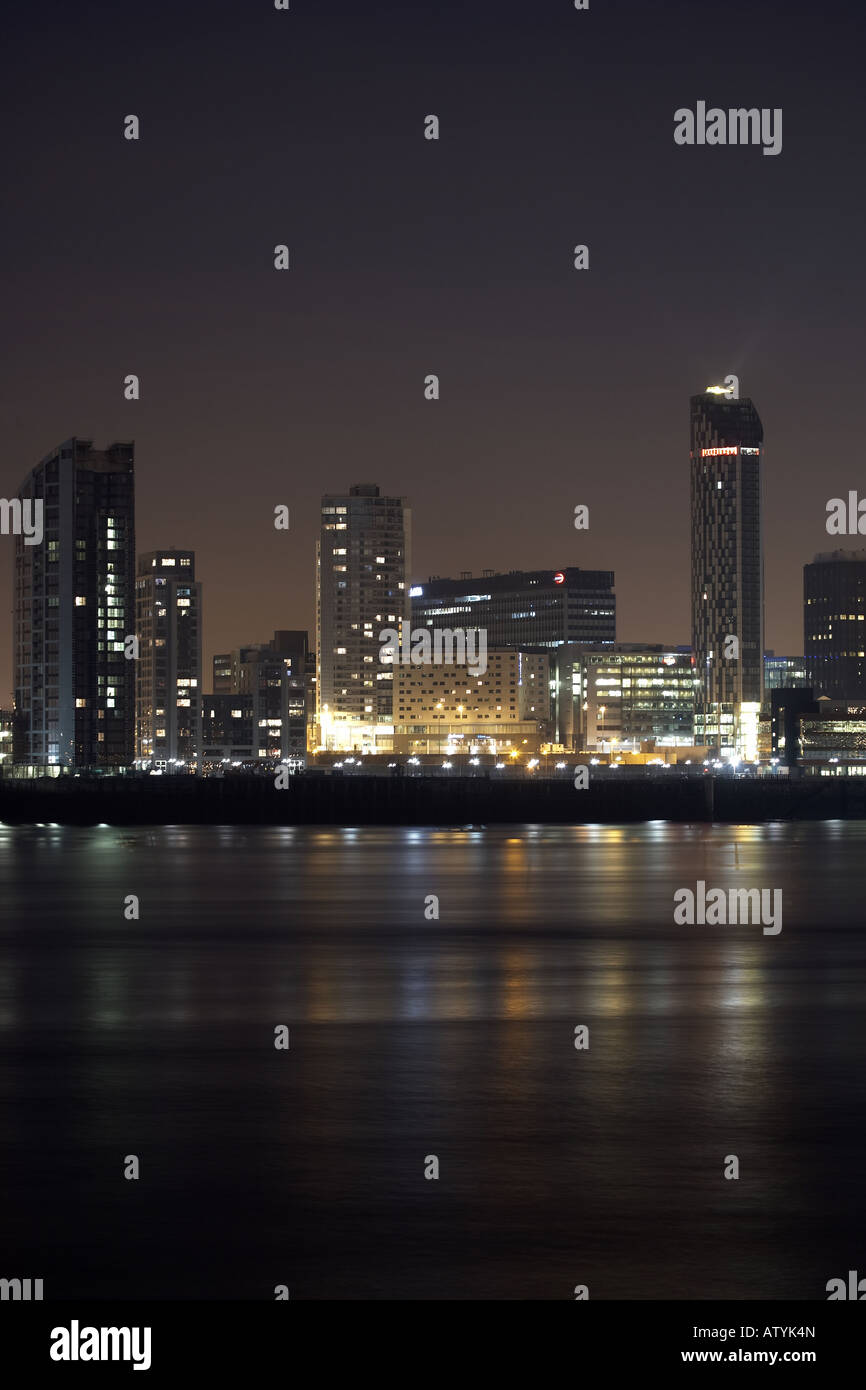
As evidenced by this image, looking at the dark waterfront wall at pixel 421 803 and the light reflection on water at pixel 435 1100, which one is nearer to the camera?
the light reflection on water at pixel 435 1100

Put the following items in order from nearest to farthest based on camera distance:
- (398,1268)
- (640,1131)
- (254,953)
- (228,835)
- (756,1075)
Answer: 1. (398,1268)
2. (640,1131)
3. (756,1075)
4. (254,953)
5. (228,835)

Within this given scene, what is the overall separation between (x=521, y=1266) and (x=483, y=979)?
66.9 feet

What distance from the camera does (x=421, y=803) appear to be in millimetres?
142750

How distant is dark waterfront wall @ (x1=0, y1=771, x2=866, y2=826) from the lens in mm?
139500

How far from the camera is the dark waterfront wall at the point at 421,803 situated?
458 feet

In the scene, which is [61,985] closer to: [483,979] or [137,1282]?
[483,979]

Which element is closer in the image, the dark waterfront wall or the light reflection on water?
the light reflection on water

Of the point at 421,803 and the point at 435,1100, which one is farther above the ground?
the point at 421,803

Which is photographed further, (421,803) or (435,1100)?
(421,803)

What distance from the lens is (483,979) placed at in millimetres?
35312
